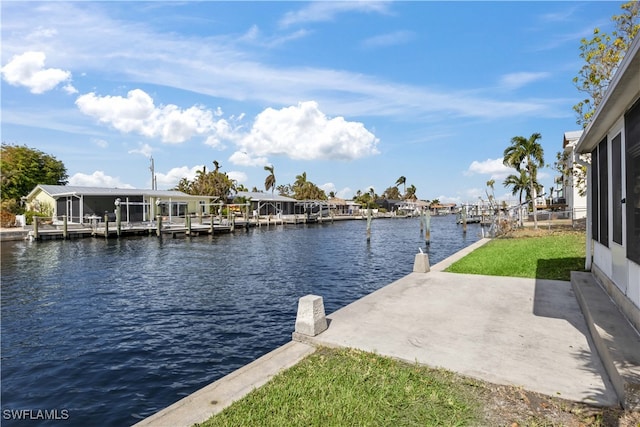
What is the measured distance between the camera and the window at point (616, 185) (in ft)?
22.1

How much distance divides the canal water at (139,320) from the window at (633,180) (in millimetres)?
7211

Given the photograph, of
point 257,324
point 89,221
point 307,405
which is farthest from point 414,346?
point 89,221

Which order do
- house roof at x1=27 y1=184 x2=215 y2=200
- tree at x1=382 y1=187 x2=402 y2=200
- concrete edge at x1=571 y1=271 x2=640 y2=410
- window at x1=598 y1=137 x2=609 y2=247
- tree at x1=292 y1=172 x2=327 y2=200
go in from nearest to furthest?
concrete edge at x1=571 y1=271 x2=640 y2=410 → window at x1=598 y1=137 x2=609 y2=247 → house roof at x1=27 y1=184 x2=215 y2=200 → tree at x1=292 y1=172 x2=327 y2=200 → tree at x1=382 y1=187 x2=402 y2=200

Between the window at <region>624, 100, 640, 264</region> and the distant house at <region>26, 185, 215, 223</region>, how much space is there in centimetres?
3930

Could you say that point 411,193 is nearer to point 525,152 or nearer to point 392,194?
point 392,194

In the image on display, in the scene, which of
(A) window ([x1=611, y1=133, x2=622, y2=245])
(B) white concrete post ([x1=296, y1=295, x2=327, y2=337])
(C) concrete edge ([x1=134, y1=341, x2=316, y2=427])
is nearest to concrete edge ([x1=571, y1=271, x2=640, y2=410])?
(A) window ([x1=611, y1=133, x2=622, y2=245])

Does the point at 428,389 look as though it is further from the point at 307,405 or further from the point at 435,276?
the point at 435,276

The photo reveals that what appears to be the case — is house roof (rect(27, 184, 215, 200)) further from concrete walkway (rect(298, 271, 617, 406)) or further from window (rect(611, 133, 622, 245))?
window (rect(611, 133, 622, 245))

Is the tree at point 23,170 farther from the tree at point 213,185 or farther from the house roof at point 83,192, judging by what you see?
the tree at point 213,185

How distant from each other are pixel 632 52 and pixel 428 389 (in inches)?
184

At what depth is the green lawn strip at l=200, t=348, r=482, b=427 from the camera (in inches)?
155

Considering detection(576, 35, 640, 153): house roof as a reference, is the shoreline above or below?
below

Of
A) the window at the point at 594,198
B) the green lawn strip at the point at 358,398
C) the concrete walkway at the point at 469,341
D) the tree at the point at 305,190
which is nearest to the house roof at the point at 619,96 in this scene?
the window at the point at 594,198

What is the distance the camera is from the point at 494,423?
3.83 metres
